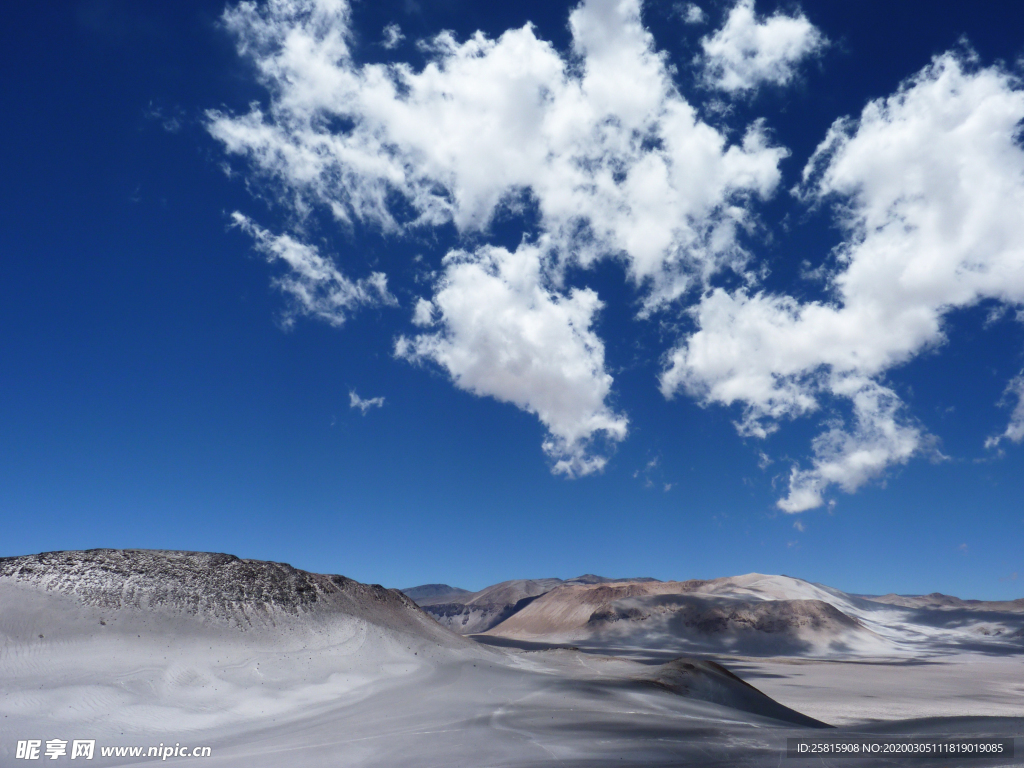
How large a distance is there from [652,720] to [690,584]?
180 m

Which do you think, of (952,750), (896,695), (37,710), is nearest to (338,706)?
(37,710)

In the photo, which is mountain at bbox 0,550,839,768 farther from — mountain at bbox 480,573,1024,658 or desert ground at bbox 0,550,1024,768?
mountain at bbox 480,573,1024,658

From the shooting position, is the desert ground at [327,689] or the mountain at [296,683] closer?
the desert ground at [327,689]

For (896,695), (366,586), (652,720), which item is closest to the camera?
(652,720)

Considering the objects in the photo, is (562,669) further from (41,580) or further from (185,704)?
(41,580)

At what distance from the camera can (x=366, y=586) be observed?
1416 inches

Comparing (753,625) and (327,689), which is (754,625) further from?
(327,689)

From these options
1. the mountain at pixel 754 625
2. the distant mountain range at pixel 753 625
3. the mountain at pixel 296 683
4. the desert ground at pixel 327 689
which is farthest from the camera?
the distant mountain range at pixel 753 625

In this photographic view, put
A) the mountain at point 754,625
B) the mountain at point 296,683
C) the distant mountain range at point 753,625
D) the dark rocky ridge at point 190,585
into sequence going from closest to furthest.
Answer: the mountain at point 296,683
the dark rocky ridge at point 190,585
the mountain at point 754,625
the distant mountain range at point 753,625

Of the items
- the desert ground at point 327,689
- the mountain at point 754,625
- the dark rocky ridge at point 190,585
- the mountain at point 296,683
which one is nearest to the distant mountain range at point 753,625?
the mountain at point 754,625

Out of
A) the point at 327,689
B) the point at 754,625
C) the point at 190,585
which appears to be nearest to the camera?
the point at 327,689

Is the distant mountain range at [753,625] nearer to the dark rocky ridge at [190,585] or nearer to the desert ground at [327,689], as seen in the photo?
the desert ground at [327,689]

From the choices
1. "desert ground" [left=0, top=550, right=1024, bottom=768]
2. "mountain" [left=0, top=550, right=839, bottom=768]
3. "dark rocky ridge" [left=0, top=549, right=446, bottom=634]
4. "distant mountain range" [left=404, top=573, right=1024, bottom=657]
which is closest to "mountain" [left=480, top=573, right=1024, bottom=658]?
"distant mountain range" [left=404, top=573, right=1024, bottom=657]

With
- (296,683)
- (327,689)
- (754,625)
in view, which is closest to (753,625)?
(754,625)
